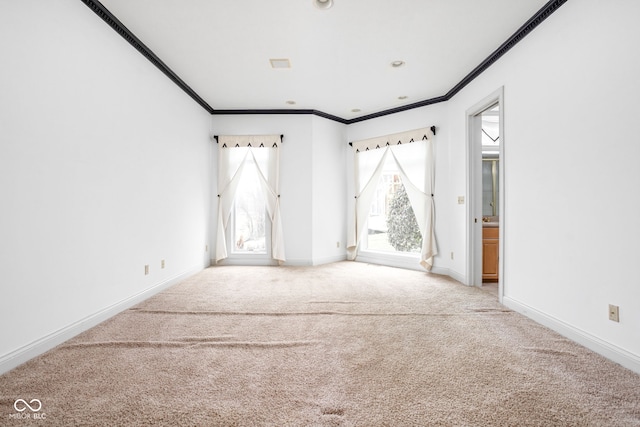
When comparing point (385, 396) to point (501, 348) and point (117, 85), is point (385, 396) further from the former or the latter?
point (117, 85)

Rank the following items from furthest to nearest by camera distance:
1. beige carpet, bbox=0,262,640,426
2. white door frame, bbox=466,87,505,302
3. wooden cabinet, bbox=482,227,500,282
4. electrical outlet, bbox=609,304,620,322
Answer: wooden cabinet, bbox=482,227,500,282 < white door frame, bbox=466,87,505,302 < electrical outlet, bbox=609,304,620,322 < beige carpet, bbox=0,262,640,426

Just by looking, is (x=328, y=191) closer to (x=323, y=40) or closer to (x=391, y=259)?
(x=391, y=259)

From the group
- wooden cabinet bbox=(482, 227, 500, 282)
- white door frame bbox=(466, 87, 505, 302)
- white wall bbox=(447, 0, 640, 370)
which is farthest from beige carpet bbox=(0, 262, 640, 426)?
wooden cabinet bbox=(482, 227, 500, 282)

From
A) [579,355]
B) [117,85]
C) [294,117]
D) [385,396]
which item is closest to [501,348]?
[579,355]

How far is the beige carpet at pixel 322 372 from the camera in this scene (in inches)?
56.6

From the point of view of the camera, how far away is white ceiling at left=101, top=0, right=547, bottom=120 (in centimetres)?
248

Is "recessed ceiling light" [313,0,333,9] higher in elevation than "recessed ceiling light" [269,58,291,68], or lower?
lower

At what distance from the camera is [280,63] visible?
134 inches

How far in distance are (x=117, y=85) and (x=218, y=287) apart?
2.50 meters

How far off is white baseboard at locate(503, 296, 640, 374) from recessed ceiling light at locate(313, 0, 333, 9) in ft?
10.9

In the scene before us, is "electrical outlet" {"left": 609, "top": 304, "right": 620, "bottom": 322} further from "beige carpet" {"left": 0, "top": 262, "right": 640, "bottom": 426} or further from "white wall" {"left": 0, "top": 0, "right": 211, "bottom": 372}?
"white wall" {"left": 0, "top": 0, "right": 211, "bottom": 372}

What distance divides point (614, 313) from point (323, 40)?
3.33 meters

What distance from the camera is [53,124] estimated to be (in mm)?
2100

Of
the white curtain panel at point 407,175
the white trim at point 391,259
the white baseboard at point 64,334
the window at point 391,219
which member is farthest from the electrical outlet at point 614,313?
the white baseboard at point 64,334
